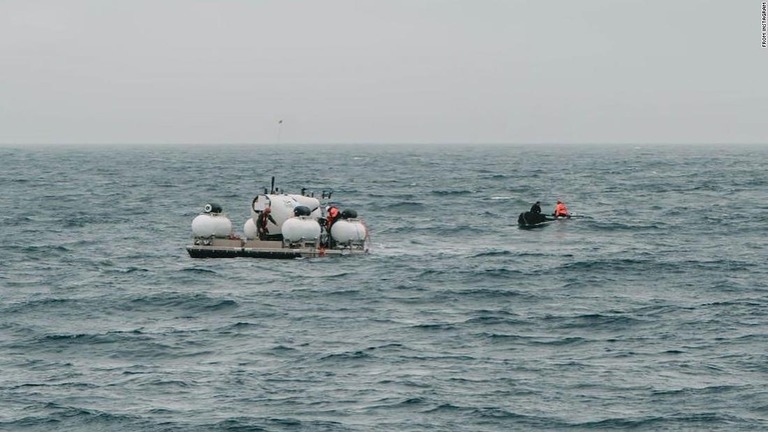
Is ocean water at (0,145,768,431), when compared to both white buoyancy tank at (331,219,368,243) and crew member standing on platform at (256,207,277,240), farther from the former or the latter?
crew member standing on platform at (256,207,277,240)

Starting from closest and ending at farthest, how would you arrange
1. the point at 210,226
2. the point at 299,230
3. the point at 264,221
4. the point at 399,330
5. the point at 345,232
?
the point at 399,330, the point at 299,230, the point at 210,226, the point at 345,232, the point at 264,221

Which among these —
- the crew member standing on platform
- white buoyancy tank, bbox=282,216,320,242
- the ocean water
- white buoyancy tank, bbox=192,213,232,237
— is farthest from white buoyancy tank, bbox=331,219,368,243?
white buoyancy tank, bbox=192,213,232,237

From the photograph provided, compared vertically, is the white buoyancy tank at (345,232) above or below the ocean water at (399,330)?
above

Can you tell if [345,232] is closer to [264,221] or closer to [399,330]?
[264,221]

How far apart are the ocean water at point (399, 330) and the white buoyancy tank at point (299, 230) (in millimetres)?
1302

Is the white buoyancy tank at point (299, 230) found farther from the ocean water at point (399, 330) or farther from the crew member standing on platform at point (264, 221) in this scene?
the crew member standing on platform at point (264, 221)

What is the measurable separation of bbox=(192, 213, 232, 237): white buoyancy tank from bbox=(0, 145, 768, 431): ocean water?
4.42ft

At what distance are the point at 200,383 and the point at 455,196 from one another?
72383 millimetres

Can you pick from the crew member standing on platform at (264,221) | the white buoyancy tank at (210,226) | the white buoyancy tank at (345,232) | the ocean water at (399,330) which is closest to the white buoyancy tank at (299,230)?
the ocean water at (399,330)

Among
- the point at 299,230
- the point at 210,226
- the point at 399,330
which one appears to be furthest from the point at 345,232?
the point at 399,330

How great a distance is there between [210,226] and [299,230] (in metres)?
3.92

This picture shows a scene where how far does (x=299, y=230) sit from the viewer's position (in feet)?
168

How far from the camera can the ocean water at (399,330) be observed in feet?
87.8

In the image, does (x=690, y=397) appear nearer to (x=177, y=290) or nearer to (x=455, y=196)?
(x=177, y=290)
